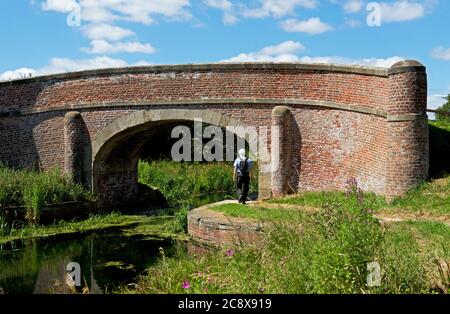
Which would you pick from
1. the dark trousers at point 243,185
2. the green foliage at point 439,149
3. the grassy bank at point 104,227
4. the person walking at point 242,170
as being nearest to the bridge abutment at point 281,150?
the dark trousers at point 243,185

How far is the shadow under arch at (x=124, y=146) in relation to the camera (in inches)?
567

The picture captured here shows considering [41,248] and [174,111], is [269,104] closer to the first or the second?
[174,111]

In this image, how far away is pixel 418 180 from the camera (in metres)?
11.1

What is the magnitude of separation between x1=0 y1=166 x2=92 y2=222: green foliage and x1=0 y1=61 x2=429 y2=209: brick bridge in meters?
0.52

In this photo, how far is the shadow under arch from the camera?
1440 centimetres

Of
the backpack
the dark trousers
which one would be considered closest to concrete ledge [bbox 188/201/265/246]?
the dark trousers

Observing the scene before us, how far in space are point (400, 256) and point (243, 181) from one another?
21.7 ft

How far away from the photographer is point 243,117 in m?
13.9

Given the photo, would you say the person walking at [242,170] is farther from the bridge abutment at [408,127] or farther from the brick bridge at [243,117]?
the bridge abutment at [408,127]

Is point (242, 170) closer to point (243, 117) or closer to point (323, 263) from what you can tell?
point (243, 117)

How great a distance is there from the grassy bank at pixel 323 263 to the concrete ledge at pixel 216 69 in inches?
238

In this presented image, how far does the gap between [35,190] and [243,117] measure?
19.0ft

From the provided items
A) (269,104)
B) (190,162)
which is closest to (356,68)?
(269,104)

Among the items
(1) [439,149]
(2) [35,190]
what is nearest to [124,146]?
(2) [35,190]
